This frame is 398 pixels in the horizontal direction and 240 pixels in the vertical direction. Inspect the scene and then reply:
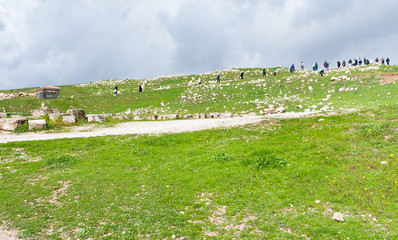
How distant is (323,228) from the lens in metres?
7.54

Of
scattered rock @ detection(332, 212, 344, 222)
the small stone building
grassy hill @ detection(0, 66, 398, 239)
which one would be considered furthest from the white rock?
scattered rock @ detection(332, 212, 344, 222)

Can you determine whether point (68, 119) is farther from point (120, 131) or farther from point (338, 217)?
point (338, 217)

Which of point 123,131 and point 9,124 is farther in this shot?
point 9,124

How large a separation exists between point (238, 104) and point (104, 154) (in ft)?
106

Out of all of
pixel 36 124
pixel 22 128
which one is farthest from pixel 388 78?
pixel 22 128

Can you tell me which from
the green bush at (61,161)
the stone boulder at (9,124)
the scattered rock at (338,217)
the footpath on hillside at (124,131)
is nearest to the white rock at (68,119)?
the footpath on hillside at (124,131)

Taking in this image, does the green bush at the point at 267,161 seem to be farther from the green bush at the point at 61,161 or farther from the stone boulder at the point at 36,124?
the stone boulder at the point at 36,124

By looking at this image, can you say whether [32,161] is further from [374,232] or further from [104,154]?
[374,232]

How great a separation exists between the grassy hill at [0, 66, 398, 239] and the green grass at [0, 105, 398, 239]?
0.05 m

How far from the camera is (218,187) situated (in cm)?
1115

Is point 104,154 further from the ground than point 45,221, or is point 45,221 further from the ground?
point 104,154

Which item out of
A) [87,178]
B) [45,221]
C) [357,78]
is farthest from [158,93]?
[45,221]

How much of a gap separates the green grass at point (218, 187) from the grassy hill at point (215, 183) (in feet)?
0.15

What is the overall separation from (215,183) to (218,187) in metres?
0.44
